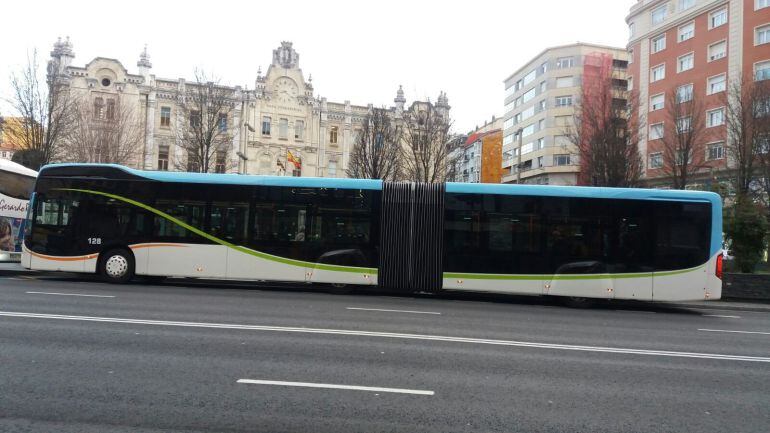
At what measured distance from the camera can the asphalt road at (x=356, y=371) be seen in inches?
187

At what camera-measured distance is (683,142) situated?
94.5 feet

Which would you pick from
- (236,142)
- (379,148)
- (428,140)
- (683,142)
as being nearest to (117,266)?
(379,148)

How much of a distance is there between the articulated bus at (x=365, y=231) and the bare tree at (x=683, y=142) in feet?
54.4

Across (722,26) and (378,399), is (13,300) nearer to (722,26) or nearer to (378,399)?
(378,399)

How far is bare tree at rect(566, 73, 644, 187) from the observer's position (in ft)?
92.8

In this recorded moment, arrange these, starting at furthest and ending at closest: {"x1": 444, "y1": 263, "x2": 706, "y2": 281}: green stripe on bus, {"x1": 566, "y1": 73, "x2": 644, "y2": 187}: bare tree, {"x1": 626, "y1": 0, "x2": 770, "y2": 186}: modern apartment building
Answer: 1. {"x1": 626, "y1": 0, "x2": 770, "y2": 186}: modern apartment building
2. {"x1": 566, "y1": 73, "x2": 644, "y2": 187}: bare tree
3. {"x1": 444, "y1": 263, "x2": 706, "y2": 281}: green stripe on bus

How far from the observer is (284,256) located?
14922mm

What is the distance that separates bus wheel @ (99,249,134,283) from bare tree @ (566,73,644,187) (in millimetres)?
22797

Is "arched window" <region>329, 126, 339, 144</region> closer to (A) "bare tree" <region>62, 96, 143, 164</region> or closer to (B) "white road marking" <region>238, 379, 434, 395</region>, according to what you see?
(A) "bare tree" <region>62, 96, 143, 164</region>

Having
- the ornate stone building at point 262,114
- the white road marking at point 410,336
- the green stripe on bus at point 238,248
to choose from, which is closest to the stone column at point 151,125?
the ornate stone building at point 262,114

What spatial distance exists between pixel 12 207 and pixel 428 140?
22524 mm

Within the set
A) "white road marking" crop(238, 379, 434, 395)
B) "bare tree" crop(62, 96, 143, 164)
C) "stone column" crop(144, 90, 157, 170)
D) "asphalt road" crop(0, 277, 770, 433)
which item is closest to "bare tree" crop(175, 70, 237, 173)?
"bare tree" crop(62, 96, 143, 164)

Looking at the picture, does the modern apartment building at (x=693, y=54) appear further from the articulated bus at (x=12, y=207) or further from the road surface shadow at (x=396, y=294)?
the articulated bus at (x=12, y=207)

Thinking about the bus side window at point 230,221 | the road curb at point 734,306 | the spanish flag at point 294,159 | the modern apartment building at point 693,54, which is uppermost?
the modern apartment building at point 693,54
